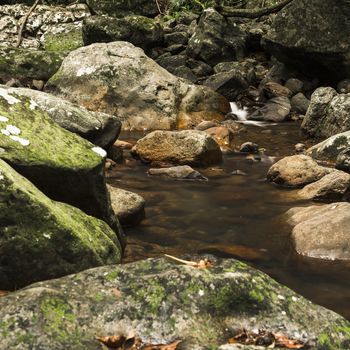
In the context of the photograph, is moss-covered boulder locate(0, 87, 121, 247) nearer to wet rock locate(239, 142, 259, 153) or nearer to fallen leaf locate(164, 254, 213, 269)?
fallen leaf locate(164, 254, 213, 269)

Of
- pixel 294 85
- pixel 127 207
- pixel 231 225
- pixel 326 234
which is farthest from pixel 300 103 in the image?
pixel 326 234

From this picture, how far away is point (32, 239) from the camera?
391 cm

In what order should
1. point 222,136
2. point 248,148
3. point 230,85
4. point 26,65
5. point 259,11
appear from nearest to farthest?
1. point 248,148
2. point 222,136
3. point 230,85
4. point 26,65
5. point 259,11

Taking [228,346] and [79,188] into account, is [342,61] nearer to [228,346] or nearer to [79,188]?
[79,188]

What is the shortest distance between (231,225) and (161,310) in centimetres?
410

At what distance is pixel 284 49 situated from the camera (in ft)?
55.3

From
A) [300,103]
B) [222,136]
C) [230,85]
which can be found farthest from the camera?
[230,85]

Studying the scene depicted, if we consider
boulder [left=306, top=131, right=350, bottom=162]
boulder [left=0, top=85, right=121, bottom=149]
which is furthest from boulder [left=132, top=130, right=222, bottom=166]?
boulder [left=306, top=131, right=350, bottom=162]

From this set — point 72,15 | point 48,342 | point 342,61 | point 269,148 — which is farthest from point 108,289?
point 72,15

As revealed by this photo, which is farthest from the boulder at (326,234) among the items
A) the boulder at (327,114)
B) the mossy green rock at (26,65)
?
the mossy green rock at (26,65)

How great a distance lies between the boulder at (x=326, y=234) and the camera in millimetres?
5730

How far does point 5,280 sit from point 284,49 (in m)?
14.3

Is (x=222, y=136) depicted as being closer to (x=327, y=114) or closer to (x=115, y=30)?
(x=327, y=114)

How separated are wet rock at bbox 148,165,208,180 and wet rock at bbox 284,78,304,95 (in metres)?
8.39
